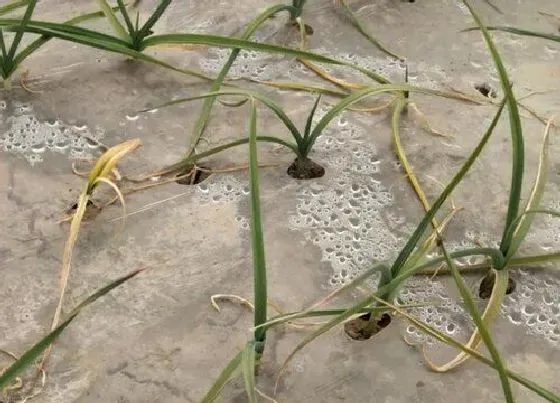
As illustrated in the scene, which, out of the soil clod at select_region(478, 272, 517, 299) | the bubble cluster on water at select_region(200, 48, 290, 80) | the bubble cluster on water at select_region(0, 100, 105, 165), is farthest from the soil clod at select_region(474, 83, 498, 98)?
the bubble cluster on water at select_region(0, 100, 105, 165)

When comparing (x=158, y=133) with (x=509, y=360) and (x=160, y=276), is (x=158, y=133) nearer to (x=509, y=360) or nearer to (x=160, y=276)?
(x=160, y=276)

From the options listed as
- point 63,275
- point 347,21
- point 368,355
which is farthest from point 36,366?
point 347,21

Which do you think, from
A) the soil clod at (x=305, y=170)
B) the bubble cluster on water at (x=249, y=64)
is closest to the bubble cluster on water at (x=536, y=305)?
the soil clod at (x=305, y=170)

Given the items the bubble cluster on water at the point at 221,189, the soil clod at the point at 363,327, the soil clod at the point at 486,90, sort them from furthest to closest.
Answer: the soil clod at the point at 486,90 → the bubble cluster on water at the point at 221,189 → the soil clod at the point at 363,327

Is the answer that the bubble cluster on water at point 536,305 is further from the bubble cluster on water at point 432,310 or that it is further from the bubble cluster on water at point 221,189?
the bubble cluster on water at point 221,189

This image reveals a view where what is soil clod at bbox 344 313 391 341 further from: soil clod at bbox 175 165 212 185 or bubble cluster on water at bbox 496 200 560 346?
soil clod at bbox 175 165 212 185

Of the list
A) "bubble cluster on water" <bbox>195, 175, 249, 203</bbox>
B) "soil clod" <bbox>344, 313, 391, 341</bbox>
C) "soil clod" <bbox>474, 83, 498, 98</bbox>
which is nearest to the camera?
"soil clod" <bbox>344, 313, 391, 341</bbox>

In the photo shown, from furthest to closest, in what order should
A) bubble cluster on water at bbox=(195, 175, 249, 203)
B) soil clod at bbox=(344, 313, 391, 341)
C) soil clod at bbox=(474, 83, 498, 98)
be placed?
soil clod at bbox=(474, 83, 498, 98) < bubble cluster on water at bbox=(195, 175, 249, 203) < soil clod at bbox=(344, 313, 391, 341)
